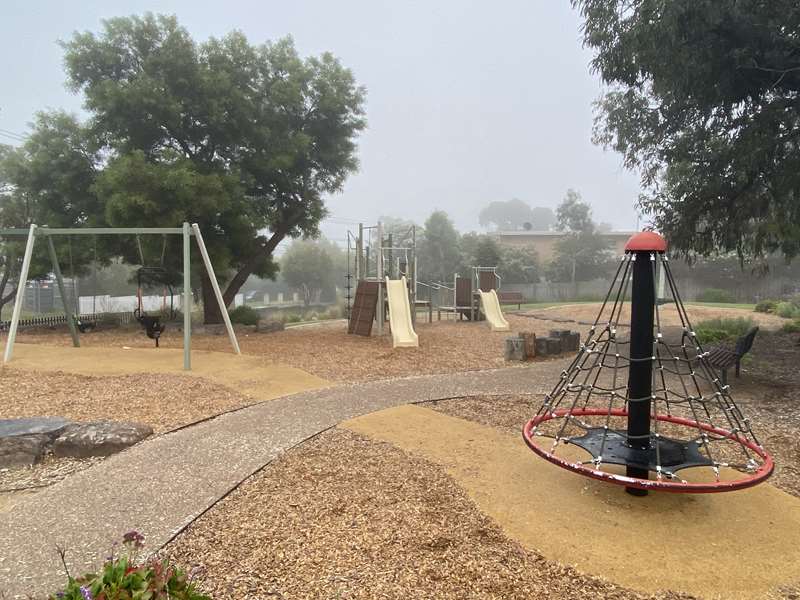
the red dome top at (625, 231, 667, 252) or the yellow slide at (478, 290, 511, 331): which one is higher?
the red dome top at (625, 231, 667, 252)

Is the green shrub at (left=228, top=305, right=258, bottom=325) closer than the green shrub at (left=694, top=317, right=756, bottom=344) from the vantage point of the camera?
No

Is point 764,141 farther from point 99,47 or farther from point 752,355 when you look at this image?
point 99,47

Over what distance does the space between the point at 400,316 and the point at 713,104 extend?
7.33m

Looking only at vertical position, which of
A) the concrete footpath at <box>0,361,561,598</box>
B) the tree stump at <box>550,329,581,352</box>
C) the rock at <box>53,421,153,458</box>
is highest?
the tree stump at <box>550,329,581,352</box>

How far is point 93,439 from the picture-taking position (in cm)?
474

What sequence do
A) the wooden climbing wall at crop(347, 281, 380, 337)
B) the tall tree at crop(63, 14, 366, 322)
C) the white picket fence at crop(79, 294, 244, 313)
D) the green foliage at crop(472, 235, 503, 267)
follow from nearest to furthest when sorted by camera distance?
the tall tree at crop(63, 14, 366, 322) < the wooden climbing wall at crop(347, 281, 380, 337) < the white picket fence at crop(79, 294, 244, 313) < the green foliage at crop(472, 235, 503, 267)

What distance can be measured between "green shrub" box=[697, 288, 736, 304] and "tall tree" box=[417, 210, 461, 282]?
17.4m

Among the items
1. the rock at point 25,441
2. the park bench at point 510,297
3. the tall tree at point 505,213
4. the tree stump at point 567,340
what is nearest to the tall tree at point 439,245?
the park bench at point 510,297

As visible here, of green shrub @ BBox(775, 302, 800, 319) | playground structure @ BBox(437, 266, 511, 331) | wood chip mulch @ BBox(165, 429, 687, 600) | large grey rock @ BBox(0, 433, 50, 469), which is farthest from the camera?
playground structure @ BBox(437, 266, 511, 331)

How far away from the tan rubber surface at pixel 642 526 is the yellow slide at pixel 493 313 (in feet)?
37.2

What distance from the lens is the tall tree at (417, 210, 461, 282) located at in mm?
41469

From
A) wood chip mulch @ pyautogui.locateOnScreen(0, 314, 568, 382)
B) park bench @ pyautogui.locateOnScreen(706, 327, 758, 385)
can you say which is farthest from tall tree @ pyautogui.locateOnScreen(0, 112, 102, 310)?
park bench @ pyautogui.locateOnScreen(706, 327, 758, 385)

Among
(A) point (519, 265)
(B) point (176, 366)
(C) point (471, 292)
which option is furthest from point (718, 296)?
(B) point (176, 366)

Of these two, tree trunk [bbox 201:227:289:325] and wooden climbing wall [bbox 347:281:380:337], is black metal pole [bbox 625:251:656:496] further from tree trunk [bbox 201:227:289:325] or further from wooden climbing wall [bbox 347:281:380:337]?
tree trunk [bbox 201:227:289:325]
